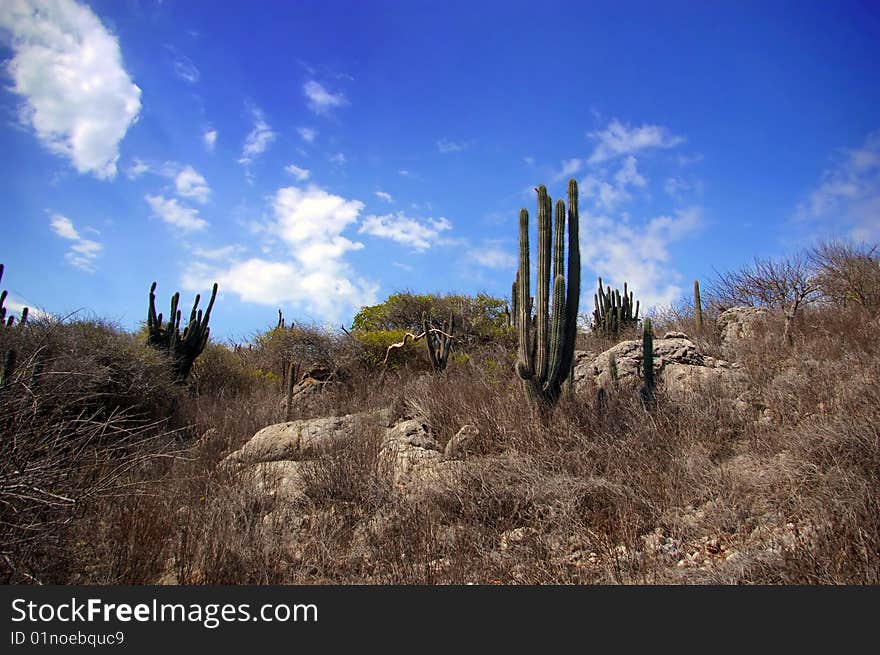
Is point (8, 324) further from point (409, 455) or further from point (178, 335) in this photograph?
point (409, 455)

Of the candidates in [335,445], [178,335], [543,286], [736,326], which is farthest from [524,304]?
[178,335]

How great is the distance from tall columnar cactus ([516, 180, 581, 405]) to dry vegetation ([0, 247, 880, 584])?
1.56ft

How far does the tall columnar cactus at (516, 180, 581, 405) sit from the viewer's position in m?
7.27

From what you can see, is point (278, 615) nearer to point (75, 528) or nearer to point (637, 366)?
point (75, 528)

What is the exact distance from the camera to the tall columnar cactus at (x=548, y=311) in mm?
7266

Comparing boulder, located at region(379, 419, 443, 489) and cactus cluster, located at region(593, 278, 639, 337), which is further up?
cactus cluster, located at region(593, 278, 639, 337)

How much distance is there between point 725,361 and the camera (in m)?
8.77

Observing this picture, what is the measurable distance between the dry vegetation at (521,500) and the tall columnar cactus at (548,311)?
48cm

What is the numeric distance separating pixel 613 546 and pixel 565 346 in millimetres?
3303

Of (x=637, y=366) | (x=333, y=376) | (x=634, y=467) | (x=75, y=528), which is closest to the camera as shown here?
(x=75, y=528)

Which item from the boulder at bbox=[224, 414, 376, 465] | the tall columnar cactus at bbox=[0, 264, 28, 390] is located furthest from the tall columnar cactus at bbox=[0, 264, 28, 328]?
the boulder at bbox=[224, 414, 376, 465]

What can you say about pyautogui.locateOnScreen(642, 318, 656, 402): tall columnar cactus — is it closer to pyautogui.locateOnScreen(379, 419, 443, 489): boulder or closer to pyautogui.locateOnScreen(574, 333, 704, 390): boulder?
pyautogui.locateOnScreen(574, 333, 704, 390): boulder

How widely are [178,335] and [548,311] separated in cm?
1123

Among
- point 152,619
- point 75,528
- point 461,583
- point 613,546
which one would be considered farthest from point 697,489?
point 75,528
